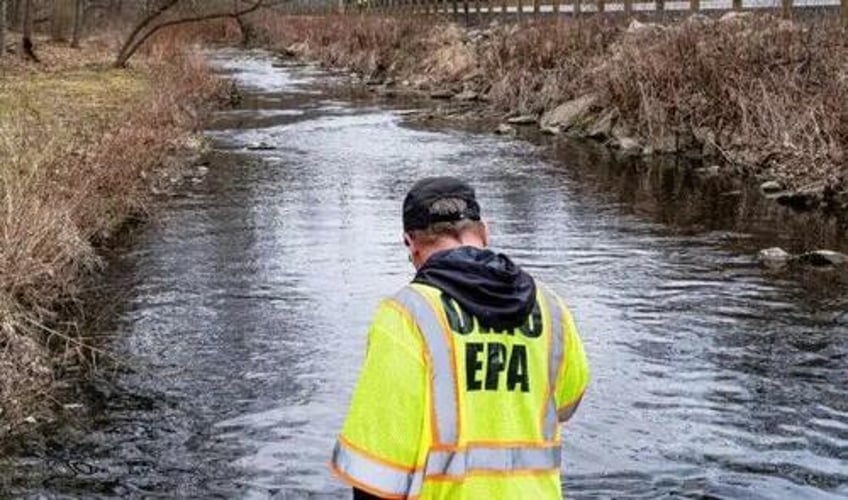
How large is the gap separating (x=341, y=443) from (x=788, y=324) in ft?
25.5

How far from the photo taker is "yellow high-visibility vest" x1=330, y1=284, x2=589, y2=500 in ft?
10.3

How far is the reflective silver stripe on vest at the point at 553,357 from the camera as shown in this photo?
3393 millimetres

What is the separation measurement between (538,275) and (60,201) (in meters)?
4.76

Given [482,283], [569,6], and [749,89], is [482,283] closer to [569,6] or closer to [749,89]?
[749,89]

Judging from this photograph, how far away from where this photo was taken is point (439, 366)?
10.4ft

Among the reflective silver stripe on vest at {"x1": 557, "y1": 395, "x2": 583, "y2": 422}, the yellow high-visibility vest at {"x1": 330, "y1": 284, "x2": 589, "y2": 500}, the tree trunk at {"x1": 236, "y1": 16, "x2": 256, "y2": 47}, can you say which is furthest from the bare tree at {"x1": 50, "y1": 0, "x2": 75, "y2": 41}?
the yellow high-visibility vest at {"x1": 330, "y1": 284, "x2": 589, "y2": 500}

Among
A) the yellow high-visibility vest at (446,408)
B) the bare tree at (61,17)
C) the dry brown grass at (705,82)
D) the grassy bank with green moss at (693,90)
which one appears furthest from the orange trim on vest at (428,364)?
the bare tree at (61,17)

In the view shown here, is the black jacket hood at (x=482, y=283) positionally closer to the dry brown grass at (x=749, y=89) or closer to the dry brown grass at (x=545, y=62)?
the dry brown grass at (x=749, y=89)

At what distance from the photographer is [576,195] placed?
55.6 ft

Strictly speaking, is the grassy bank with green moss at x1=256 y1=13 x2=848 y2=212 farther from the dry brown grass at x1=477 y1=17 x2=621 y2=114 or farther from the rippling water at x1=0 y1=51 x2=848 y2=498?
the rippling water at x1=0 y1=51 x2=848 y2=498

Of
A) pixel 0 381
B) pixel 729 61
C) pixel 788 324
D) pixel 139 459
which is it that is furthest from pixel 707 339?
pixel 729 61

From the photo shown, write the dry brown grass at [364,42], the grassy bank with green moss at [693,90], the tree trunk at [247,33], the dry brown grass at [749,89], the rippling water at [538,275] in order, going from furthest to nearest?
the tree trunk at [247,33] → the dry brown grass at [364,42] → the grassy bank with green moss at [693,90] → the dry brown grass at [749,89] → the rippling water at [538,275]

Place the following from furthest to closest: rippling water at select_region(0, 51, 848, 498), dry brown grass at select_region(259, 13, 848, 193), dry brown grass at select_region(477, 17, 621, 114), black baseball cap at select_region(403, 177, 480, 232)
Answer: dry brown grass at select_region(477, 17, 621, 114) < dry brown grass at select_region(259, 13, 848, 193) < rippling water at select_region(0, 51, 848, 498) < black baseball cap at select_region(403, 177, 480, 232)

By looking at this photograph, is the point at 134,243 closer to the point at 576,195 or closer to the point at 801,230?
the point at 576,195
